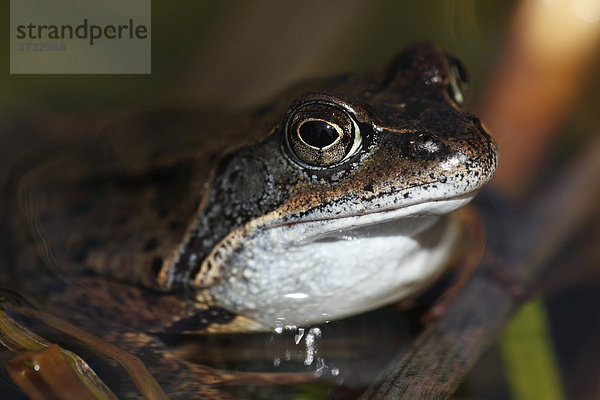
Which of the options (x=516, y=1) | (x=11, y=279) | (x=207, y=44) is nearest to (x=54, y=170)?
(x=11, y=279)

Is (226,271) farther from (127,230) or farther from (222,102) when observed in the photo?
(222,102)

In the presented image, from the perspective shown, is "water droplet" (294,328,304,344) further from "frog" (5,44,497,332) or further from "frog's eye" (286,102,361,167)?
"frog's eye" (286,102,361,167)

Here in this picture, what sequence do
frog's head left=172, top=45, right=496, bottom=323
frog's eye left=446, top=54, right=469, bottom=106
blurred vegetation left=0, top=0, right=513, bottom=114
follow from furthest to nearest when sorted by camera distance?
1. blurred vegetation left=0, top=0, right=513, bottom=114
2. frog's eye left=446, top=54, right=469, bottom=106
3. frog's head left=172, top=45, right=496, bottom=323

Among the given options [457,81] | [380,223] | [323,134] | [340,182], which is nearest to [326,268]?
[380,223]

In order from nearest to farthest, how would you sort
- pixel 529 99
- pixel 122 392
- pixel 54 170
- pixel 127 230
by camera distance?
pixel 122 392, pixel 127 230, pixel 54 170, pixel 529 99

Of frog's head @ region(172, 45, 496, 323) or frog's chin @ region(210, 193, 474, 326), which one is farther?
frog's chin @ region(210, 193, 474, 326)

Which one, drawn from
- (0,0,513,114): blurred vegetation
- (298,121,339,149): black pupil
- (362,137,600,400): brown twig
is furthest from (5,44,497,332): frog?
(0,0,513,114): blurred vegetation

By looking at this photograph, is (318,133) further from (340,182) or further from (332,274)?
(332,274)

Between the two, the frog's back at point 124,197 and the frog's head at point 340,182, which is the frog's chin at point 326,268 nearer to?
the frog's head at point 340,182
